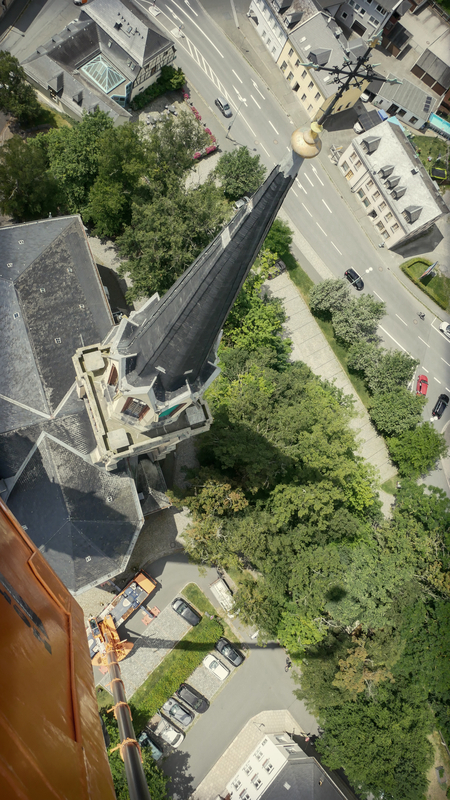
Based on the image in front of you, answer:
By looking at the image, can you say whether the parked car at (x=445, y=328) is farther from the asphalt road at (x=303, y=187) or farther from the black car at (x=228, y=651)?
the black car at (x=228, y=651)

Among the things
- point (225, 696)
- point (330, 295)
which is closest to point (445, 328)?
point (330, 295)

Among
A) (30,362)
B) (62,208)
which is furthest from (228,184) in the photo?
(30,362)

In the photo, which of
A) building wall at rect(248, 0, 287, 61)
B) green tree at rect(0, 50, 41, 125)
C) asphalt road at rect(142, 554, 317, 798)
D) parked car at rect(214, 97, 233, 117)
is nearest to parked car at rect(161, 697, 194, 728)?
asphalt road at rect(142, 554, 317, 798)

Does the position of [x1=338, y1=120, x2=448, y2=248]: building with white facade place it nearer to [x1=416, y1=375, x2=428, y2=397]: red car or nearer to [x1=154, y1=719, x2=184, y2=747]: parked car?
[x1=416, y1=375, x2=428, y2=397]: red car

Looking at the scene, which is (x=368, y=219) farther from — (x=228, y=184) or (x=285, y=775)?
(x=285, y=775)

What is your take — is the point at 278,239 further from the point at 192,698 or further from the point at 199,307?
the point at 192,698

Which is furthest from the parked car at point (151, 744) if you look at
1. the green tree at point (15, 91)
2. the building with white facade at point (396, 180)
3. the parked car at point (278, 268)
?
the building with white facade at point (396, 180)
